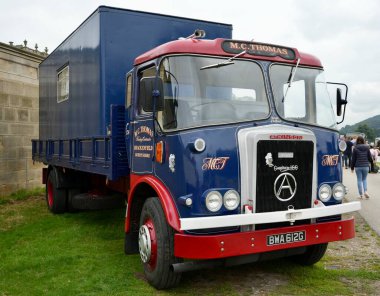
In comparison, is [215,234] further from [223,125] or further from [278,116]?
[278,116]

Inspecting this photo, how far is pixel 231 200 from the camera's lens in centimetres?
430

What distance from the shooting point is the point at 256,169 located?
439 cm

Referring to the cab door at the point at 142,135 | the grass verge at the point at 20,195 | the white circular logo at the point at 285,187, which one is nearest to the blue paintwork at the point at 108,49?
the cab door at the point at 142,135

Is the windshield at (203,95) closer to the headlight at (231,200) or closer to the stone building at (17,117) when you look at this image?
the headlight at (231,200)

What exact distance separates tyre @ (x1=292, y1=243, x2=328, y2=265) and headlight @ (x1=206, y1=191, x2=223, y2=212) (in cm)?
182

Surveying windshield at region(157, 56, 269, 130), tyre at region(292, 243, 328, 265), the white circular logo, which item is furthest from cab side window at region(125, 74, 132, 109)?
tyre at region(292, 243, 328, 265)

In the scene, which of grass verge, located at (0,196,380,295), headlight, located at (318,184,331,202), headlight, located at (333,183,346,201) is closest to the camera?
grass verge, located at (0,196,380,295)

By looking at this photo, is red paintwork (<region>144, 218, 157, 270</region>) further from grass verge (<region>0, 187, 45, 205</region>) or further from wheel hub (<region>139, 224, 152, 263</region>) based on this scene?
grass verge (<region>0, 187, 45, 205</region>)

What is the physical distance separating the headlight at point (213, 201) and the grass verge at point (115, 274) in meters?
1.03

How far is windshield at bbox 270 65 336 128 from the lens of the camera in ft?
16.1

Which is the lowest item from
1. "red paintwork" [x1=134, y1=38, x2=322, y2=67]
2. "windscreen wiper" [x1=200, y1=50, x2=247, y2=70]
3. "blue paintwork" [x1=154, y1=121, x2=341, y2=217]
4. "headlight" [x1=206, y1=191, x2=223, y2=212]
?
"headlight" [x1=206, y1=191, x2=223, y2=212]

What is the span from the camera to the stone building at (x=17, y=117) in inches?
442

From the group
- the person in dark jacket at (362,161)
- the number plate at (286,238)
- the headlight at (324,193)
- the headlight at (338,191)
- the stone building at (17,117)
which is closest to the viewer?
the number plate at (286,238)

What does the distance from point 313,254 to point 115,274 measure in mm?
2423
